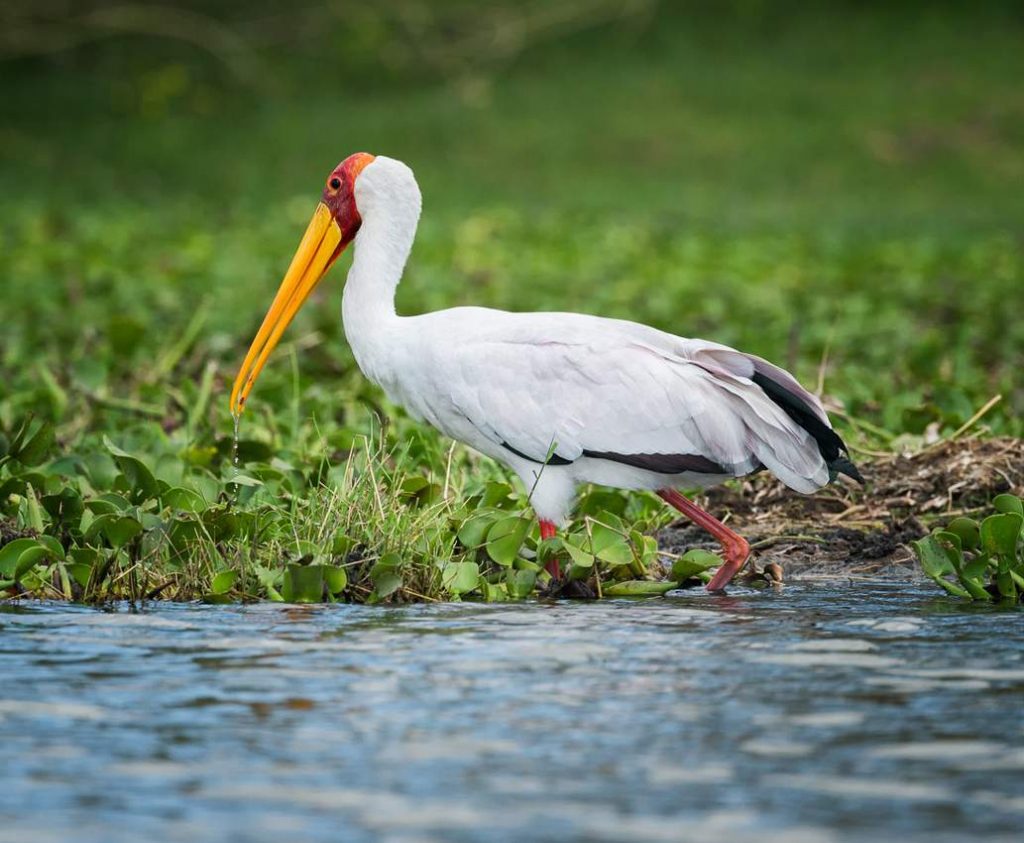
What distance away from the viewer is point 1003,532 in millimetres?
5340

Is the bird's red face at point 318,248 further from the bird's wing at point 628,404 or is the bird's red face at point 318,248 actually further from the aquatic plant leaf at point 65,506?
→ the bird's wing at point 628,404

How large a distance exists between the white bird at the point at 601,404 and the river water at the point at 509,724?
59 cm

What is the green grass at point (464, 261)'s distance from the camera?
223 inches

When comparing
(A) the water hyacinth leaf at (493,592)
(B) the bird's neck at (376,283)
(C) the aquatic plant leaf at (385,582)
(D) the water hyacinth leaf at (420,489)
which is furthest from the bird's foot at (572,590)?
(B) the bird's neck at (376,283)

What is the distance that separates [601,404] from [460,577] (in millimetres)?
773

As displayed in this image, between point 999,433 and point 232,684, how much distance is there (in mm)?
4295

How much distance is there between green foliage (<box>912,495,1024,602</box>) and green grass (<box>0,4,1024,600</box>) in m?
0.93

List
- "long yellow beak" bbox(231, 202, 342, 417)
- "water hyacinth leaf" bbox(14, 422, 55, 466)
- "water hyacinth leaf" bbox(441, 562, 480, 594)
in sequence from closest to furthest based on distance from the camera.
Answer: "water hyacinth leaf" bbox(441, 562, 480, 594)
"water hyacinth leaf" bbox(14, 422, 55, 466)
"long yellow beak" bbox(231, 202, 342, 417)

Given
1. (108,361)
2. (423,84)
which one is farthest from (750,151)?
(108,361)

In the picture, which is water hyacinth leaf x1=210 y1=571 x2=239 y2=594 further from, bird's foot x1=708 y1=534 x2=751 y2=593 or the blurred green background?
the blurred green background

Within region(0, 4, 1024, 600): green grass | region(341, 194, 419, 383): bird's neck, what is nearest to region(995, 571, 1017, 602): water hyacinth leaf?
region(0, 4, 1024, 600): green grass

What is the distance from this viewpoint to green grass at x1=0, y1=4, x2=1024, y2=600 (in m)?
5.66

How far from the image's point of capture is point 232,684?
4.23 meters

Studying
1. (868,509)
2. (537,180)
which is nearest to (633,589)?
(868,509)
